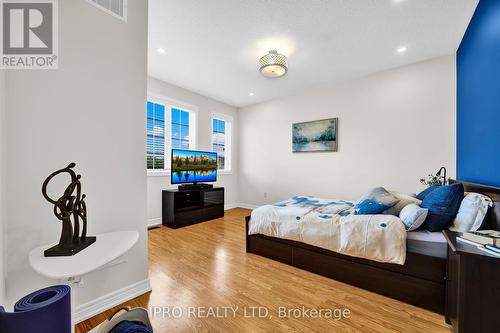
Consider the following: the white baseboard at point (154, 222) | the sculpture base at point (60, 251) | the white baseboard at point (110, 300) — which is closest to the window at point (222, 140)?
the white baseboard at point (154, 222)

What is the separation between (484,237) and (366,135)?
9.16 feet

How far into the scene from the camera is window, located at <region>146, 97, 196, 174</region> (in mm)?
3906

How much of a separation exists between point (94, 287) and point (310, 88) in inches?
181

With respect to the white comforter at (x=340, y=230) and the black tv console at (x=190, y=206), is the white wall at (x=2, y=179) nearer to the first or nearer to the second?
the white comforter at (x=340, y=230)

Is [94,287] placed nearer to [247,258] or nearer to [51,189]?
[51,189]

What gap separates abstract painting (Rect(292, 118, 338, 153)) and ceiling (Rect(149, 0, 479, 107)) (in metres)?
0.92

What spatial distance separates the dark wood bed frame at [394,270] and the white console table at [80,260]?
1.70m

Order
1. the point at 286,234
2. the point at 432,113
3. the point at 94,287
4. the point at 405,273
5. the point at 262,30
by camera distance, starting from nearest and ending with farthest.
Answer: the point at 94,287, the point at 405,273, the point at 286,234, the point at 262,30, the point at 432,113

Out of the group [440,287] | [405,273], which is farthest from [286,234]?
[440,287]

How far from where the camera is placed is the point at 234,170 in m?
5.59

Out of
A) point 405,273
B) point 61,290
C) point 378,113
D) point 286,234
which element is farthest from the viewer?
point 378,113

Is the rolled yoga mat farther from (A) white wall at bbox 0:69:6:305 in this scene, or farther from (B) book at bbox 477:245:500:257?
(B) book at bbox 477:245:500:257

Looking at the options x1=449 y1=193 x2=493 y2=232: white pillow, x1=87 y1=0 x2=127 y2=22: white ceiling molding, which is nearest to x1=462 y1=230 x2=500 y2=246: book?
x1=449 y1=193 x2=493 y2=232: white pillow

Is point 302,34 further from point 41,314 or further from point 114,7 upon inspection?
point 41,314
